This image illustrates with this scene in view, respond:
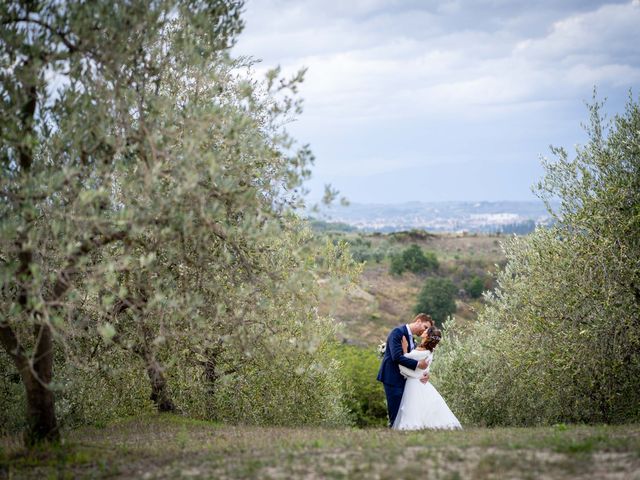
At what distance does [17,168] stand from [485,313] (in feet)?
64.4

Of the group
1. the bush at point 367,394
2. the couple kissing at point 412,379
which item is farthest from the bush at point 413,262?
the couple kissing at point 412,379

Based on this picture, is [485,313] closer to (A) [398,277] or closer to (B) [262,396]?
(B) [262,396]

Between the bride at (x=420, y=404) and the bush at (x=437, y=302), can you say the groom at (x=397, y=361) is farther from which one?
the bush at (x=437, y=302)

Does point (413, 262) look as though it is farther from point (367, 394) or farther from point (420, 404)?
point (420, 404)

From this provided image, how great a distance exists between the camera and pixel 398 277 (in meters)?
82.1

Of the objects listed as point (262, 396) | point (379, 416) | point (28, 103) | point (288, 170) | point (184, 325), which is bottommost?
point (379, 416)

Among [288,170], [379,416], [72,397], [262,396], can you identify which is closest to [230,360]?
[262,396]

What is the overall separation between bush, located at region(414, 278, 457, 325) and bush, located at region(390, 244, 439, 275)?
12.3m

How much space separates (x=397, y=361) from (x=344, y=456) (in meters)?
5.53

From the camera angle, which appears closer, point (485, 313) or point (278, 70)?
point (278, 70)

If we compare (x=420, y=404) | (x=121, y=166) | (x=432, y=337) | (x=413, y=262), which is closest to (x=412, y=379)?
(x=420, y=404)

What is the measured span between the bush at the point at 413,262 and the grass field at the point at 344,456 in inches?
2738

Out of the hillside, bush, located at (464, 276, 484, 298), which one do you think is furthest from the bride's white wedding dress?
bush, located at (464, 276, 484, 298)

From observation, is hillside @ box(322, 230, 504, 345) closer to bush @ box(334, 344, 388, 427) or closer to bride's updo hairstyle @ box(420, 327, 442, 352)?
bush @ box(334, 344, 388, 427)
